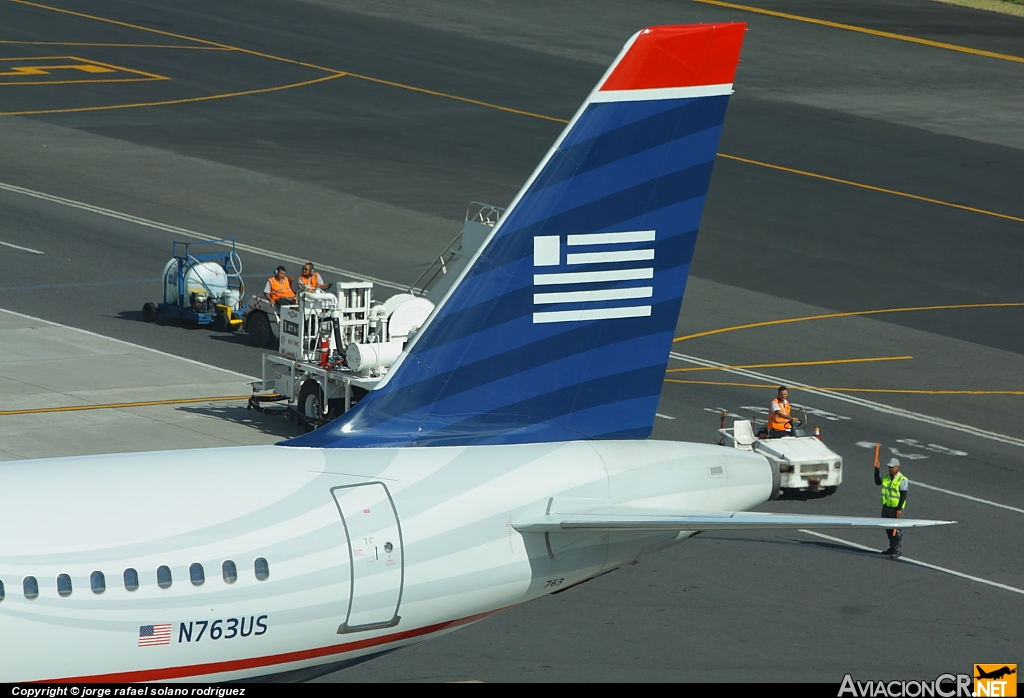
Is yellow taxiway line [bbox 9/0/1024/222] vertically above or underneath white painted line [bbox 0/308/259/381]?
above

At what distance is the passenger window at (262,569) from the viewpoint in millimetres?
13102

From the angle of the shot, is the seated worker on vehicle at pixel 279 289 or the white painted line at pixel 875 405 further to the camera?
the seated worker on vehicle at pixel 279 289

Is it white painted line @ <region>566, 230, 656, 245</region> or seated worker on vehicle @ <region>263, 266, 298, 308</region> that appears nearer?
white painted line @ <region>566, 230, 656, 245</region>

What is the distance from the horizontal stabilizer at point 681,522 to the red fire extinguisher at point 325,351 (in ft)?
63.9

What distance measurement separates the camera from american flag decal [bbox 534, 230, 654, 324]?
598 inches

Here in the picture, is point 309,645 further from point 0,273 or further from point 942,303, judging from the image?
point 942,303

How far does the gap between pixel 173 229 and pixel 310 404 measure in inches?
733

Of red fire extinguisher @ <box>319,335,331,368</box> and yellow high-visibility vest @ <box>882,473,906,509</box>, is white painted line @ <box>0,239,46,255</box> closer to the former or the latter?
red fire extinguisher @ <box>319,335,331,368</box>

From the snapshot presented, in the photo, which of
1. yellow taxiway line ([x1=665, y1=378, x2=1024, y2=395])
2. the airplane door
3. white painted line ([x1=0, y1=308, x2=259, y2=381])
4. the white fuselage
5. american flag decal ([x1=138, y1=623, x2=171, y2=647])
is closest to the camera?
the white fuselage

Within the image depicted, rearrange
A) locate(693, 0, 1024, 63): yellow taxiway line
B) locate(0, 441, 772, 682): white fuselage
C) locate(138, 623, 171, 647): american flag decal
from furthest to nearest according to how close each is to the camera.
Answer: locate(693, 0, 1024, 63): yellow taxiway line → locate(138, 623, 171, 647): american flag decal → locate(0, 441, 772, 682): white fuselage

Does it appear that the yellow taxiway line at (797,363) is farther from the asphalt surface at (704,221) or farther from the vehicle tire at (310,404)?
the vehicle tire at (310,404)

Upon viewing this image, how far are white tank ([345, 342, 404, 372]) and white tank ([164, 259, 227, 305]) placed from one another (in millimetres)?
9763

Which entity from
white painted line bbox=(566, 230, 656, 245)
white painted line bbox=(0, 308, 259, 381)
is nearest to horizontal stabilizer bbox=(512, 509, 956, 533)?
white painted line bbox=(566, 230, 656, 245)

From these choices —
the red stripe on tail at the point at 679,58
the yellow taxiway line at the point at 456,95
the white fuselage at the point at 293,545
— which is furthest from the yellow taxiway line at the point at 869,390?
the red stripe on tail at the point at 679,58
